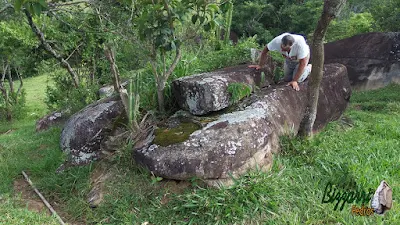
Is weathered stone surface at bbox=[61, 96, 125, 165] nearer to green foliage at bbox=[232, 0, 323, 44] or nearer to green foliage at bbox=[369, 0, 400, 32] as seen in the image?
green foliage at bbox=[369, 0, 400, 32]

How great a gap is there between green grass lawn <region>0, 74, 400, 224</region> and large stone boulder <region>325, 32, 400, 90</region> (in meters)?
4.03

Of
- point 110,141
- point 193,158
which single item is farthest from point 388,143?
point 110,141

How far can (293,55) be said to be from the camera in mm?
5234

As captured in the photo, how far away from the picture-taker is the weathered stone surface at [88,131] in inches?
195

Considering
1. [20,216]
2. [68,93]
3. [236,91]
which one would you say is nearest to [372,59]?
[236,91]

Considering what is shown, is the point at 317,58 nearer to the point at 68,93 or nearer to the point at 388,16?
the point at 68,93

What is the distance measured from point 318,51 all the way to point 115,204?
3059 millimetres

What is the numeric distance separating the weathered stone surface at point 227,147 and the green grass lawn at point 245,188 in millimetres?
153

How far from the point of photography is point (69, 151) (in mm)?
5027

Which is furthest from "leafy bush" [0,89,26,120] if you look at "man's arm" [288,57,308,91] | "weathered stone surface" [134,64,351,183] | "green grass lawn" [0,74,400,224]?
"man's arm" [288,57,308,91]

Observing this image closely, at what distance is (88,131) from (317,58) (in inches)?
134

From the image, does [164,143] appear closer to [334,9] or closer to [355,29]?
[334,9]

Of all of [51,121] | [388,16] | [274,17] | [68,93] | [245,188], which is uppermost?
[388,16]

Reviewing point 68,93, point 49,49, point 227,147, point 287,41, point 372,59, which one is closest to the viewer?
point 227,147
